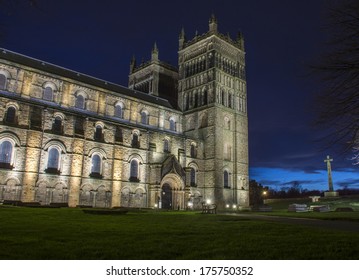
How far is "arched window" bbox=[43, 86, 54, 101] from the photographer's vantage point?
43.6m

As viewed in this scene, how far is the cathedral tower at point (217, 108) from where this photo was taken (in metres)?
53.4

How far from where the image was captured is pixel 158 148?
160 ft

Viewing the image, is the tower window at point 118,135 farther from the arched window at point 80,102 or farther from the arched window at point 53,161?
the arched window at point 53,161

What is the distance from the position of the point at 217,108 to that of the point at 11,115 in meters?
31.4

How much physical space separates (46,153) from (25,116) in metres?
4.81

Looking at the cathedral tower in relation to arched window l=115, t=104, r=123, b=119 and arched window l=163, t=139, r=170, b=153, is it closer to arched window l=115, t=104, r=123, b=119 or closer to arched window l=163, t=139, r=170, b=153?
arched window l=163, t=139, r=170, b=153

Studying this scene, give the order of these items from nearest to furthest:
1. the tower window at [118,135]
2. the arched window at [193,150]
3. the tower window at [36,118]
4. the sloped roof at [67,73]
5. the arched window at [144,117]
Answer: the tower window at [36,118] < the sloped roof at [67,73] < the tower window at [118,135] < the arched window at [144,117] < the arched window at [193,150]

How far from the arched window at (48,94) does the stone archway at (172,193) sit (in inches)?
765

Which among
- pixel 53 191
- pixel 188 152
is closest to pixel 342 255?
pixel 53 191

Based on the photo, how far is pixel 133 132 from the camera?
152ft

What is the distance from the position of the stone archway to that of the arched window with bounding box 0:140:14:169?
66.3 feet

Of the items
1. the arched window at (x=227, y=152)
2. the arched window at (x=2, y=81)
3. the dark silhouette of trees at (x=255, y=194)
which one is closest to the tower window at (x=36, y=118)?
the arched window at (x=2, y=81)

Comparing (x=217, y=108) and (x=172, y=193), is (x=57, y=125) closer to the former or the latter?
(x=172, y=193)

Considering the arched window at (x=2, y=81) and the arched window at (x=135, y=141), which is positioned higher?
the arched window at (x=2, y=81)
